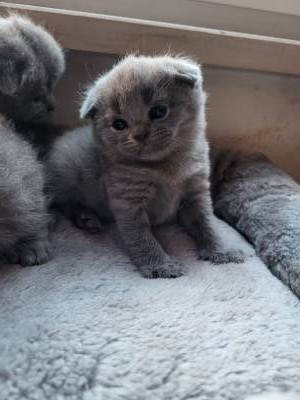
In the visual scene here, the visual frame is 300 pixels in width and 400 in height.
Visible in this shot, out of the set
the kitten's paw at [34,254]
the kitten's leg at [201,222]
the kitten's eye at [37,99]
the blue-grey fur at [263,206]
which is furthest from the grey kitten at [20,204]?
the blue-grey fur at [263,206]

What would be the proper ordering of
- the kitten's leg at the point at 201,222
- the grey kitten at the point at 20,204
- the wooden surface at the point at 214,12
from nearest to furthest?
the grey kitten at the point at 20,204
the kitten's leg at the point at 201,222
the wooden surface at the point at 214,12

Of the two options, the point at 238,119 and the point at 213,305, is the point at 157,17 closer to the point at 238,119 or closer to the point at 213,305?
the point at 238,119

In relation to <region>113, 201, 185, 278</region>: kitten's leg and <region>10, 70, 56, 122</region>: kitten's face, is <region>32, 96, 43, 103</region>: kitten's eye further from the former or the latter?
<region>113, 201, 185, 278</region>: kitten's leg

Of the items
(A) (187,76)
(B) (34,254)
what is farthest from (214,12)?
(B) (34,254)

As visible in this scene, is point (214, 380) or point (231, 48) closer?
point (214, 380)

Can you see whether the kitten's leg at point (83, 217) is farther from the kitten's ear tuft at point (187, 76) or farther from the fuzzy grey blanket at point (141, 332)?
the kitten's ear tuft at point (187, 76)

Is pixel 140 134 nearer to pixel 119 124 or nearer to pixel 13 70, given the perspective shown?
pixel 119 124

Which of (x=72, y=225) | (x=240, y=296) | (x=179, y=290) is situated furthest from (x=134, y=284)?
(x=72, y=225)
